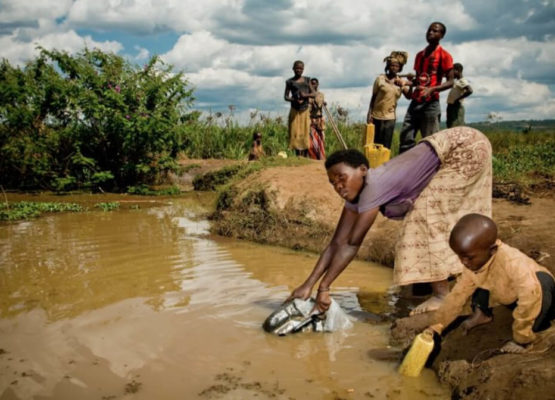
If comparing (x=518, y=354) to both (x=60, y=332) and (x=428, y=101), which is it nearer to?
(x=60, y=332)

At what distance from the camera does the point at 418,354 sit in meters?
2.84

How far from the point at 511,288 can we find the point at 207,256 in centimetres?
366

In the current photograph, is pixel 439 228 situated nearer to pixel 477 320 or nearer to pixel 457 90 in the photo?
pixel 477 320

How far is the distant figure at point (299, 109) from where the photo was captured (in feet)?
30.3

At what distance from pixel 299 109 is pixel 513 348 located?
286 inches

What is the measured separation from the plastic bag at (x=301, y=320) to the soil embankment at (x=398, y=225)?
42 cm

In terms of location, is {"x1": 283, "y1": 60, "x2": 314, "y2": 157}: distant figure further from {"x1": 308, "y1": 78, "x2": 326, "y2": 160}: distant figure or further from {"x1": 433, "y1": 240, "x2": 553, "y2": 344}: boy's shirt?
{"x1": 433, "y1": 240, "x2": 553, "y2": 344}: boy's shirt

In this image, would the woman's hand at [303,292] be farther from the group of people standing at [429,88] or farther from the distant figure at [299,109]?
the distant figure at [299,109]

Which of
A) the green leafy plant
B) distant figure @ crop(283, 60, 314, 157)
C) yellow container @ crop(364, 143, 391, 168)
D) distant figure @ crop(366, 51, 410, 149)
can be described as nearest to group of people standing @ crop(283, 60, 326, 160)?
distant figure @ crop(283, 60, 314, 157)

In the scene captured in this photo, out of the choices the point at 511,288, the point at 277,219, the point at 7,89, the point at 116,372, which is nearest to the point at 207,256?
the point at 277,219

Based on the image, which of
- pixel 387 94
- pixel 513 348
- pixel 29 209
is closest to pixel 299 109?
pixel 387 94

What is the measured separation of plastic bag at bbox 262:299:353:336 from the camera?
3.54 m

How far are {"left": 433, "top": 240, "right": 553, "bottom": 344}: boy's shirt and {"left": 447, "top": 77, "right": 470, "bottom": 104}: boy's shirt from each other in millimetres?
4970

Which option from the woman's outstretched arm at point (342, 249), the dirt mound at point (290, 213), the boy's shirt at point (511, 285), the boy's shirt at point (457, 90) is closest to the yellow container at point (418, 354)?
the boy's shirt at point (511, 285)
